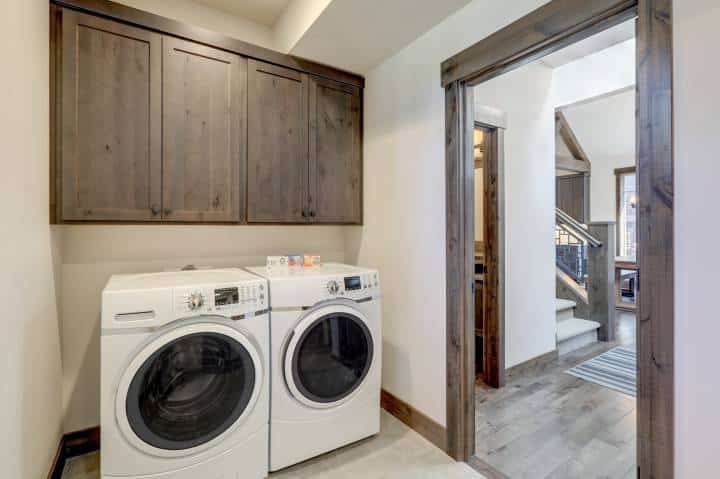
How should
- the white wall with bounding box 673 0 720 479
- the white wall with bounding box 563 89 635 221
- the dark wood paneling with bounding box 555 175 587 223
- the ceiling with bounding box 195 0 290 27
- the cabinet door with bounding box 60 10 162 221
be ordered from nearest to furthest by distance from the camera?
the white wall with bounding box 673 0 720 479, the cabinet door with bounding box 60 10 162 221, the ceiling with bounding box 195 0 290 27, the white wall with bounding box 563 89 635 221, the dark wood paneling with bounding box 555 175 587 223

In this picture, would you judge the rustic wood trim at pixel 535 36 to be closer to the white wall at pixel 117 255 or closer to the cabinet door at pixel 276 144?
the cabinet door at pixel 276 144

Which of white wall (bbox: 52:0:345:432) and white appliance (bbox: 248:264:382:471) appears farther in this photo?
white wall (bbox: 52:0:345:432)

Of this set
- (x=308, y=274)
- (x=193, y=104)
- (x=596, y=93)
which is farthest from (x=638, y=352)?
(x=596, y=93)

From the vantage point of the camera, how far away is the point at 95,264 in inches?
80.4

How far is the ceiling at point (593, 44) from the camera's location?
8.48ft

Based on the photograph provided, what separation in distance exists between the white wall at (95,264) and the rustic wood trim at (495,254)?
1.93 m

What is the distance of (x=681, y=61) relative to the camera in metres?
1.12

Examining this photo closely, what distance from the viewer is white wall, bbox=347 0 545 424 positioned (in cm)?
202

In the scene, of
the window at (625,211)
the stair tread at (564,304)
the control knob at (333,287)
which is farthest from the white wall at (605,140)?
the control knob at (333,287)

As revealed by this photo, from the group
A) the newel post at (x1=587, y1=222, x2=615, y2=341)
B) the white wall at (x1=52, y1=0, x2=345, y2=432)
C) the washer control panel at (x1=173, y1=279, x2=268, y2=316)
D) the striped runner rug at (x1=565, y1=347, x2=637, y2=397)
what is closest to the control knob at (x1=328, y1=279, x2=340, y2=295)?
the washer control panel at (x1=173, y1=279, x2=268, y2=316)

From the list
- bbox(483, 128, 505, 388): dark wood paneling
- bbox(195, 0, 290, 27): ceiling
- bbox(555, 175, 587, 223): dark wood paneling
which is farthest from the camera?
bbox(555, 175, 587, 223): dark wood paneling

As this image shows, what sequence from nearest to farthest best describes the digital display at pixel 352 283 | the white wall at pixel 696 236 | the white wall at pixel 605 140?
the white wall at pixel 696 236
the digital display at pixel 352 283
the white wall at pixel 605 140

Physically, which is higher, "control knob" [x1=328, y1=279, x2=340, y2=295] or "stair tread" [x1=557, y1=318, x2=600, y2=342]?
"control knob" [x1=328, y1=279, x2=340, y2=295]

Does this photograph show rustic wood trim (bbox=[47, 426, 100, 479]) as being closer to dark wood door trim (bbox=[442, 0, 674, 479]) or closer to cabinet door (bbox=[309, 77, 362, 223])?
cabinet door (bbox=[309, 77, 362, 223])
